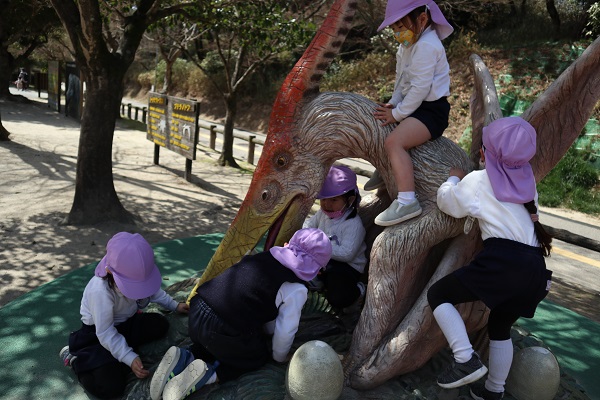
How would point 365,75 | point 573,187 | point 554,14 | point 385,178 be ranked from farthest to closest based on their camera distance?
point 365,75
point 554,14
point 573,187
point 385,178

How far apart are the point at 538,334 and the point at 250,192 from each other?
278cm

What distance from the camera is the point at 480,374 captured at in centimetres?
225

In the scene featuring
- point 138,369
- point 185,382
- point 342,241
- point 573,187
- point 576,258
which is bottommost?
point 576,258

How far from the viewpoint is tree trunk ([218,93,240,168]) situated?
467 inches

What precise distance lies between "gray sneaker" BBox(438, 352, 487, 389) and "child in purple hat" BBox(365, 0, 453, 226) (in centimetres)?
77

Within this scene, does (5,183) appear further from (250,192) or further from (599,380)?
(599,380)

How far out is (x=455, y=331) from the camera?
2346 millimetres

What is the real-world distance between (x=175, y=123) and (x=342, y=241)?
752 centimetres

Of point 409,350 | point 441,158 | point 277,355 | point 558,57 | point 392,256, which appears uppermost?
point 558,57

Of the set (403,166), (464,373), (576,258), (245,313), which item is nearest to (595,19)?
(576,258)

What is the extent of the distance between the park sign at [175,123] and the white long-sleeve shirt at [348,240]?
20.9 ft

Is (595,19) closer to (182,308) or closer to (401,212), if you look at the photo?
(401,212)

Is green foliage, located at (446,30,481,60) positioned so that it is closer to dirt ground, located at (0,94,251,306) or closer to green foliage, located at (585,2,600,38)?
green foliage, located at (585,2,600,38)

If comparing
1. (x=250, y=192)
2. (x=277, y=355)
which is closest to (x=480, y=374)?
(x=277, y=355)
